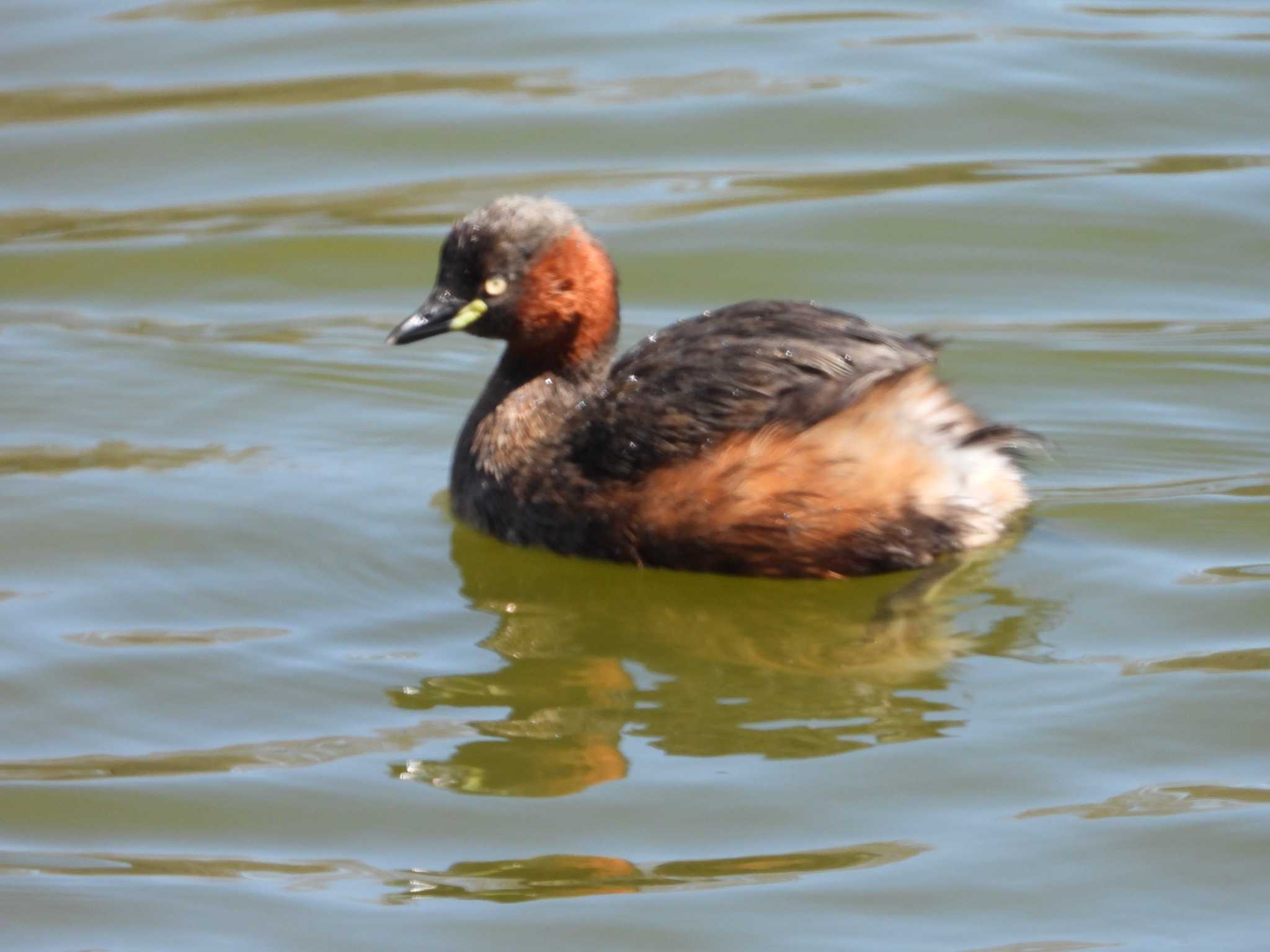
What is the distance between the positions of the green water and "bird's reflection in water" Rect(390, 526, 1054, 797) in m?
0.02

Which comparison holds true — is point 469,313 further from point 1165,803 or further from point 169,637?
point 1165,803

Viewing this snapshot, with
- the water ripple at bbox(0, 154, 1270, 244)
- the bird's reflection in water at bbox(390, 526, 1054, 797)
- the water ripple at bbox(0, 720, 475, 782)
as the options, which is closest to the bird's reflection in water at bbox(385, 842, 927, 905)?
the bird's reflection in water at bbox(390, 526, 1054, 797)

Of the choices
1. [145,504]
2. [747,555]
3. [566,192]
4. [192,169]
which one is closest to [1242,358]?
[747,555]

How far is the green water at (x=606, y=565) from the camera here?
4.49m

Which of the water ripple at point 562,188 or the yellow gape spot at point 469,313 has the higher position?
the water ripple at point 562,188

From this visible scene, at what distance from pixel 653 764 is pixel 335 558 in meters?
1.56

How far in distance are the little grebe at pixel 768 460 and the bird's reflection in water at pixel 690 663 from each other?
0.09m

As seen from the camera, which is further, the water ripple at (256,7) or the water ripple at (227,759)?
the water ripple at (256,7)

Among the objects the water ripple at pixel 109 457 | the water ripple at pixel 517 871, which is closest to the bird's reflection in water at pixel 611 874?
the water ripple at pixel 517 871

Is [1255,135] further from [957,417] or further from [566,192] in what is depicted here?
[957,417]

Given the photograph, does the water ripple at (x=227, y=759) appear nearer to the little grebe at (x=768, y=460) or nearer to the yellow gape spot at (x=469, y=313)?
the little grebe at (x=768, y=460)

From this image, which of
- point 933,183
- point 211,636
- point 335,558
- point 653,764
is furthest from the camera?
point 933,183

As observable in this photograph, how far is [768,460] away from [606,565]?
61 centimetres

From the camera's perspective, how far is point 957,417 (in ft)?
19.3
